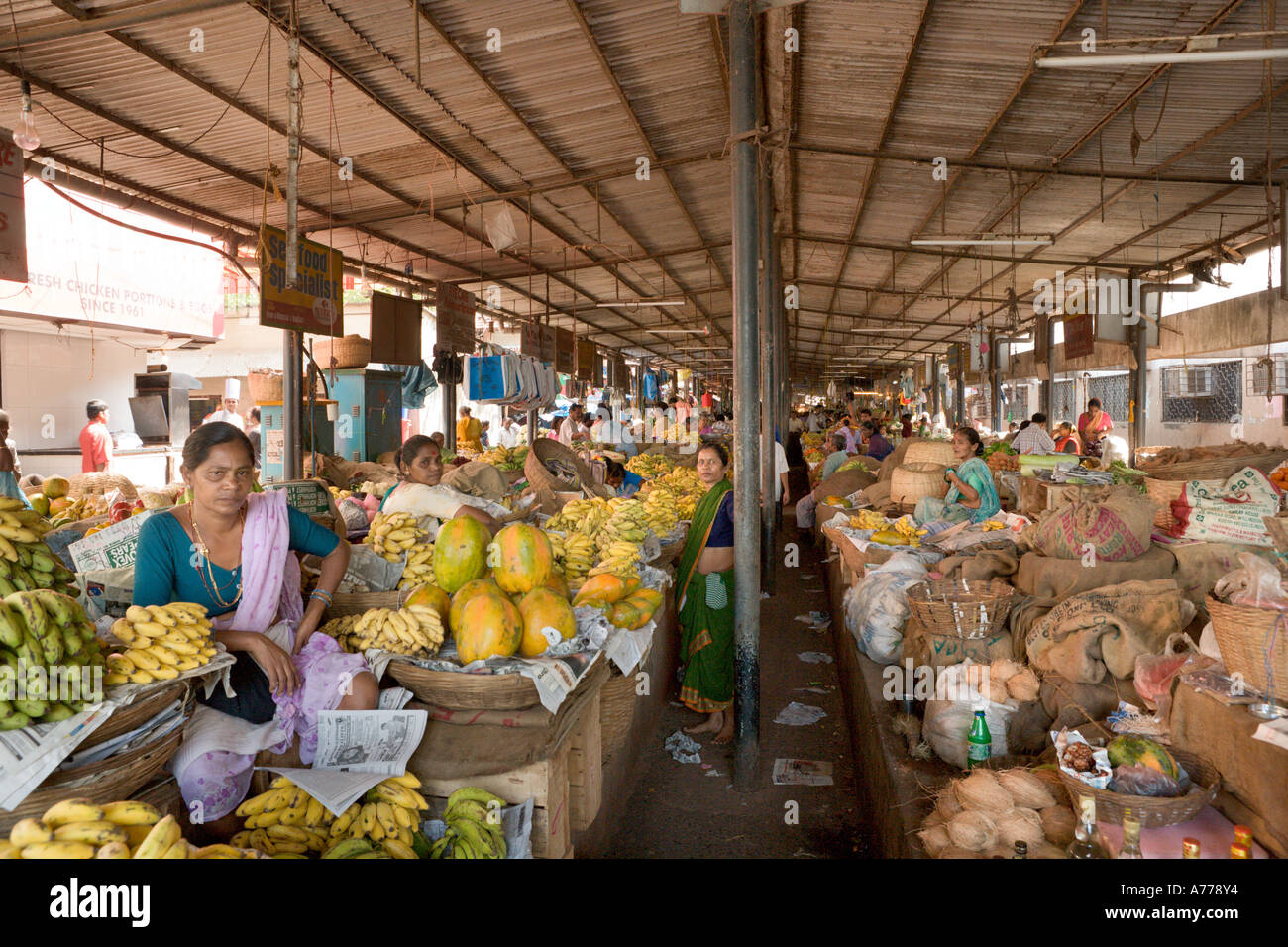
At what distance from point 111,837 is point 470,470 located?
14.8 ft

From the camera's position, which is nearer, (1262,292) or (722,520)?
(722,520)

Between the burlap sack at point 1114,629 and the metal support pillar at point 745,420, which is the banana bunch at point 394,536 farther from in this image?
the burlap sack at point 1114,629

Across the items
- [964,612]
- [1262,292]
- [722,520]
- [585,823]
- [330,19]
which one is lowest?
[585,823]

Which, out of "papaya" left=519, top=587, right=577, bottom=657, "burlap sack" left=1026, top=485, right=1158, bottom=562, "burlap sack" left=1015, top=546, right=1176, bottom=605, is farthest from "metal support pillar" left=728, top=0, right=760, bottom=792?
"papaya" left=519, top=587, right=577, bottom=657

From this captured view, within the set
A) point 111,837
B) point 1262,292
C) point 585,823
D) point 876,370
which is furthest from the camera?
point 876,370

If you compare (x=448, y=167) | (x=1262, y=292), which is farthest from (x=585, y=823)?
(x=1262, y=292)

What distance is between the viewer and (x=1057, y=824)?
2.78 m

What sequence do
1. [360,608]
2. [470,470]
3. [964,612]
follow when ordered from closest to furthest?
[360,608], [964,612], [470,470]

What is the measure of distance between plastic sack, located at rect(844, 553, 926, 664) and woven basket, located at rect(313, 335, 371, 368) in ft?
25.1

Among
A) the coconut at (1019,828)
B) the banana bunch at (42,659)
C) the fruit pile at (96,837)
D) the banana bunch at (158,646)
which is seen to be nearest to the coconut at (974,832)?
the coconut at (1019,828)

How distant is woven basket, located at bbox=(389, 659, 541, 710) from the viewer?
2609 mm

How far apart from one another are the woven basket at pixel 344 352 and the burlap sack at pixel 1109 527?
880cm

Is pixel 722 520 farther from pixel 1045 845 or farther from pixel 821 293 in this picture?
pixel 821 293

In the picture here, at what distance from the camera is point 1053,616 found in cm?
381
